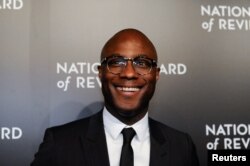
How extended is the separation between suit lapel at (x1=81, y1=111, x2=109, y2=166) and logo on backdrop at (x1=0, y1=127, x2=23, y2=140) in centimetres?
41

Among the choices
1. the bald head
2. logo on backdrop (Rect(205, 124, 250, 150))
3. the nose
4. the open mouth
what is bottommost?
logo on backdrop (Rect(205, 124, 250, 150))

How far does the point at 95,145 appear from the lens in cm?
100

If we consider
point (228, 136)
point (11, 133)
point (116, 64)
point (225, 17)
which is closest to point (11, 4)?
point (11, 133)

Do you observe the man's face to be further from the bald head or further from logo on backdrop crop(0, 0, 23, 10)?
logo on backdrop crop(0, 0, 23, 10)

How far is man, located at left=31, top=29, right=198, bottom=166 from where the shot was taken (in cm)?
98

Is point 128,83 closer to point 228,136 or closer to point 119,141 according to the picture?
point 119,141

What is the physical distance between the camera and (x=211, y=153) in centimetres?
134

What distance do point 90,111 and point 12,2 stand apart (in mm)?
539

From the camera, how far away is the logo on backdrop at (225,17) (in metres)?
1.47

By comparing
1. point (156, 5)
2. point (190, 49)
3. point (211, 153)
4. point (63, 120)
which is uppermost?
point (156, 5)

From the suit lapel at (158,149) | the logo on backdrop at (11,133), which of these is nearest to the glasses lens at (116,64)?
the suit lapel at (158,149)

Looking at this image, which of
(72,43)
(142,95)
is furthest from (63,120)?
(142,95)

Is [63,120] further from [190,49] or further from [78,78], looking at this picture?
[190,49]

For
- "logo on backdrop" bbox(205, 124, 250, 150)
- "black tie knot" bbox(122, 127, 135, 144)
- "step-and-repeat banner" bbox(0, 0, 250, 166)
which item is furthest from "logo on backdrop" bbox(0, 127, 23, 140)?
"logo on backdrop" bbox(205, 124, 250, 150)
